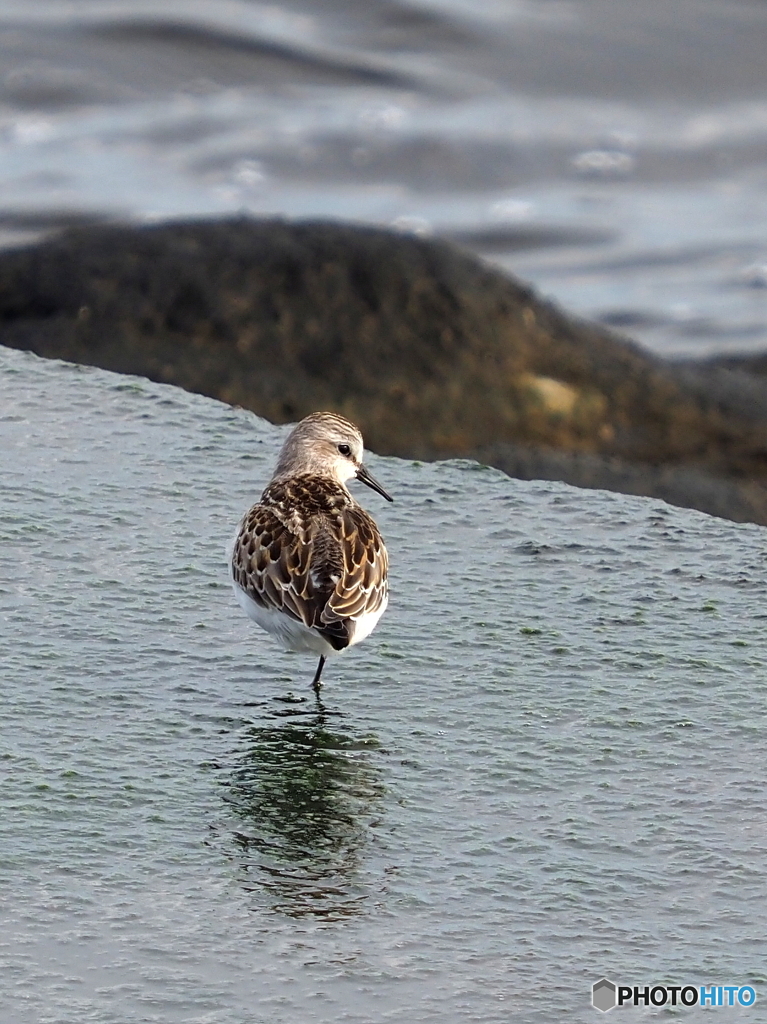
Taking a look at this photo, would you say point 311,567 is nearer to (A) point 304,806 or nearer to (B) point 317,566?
(B) point 317,566

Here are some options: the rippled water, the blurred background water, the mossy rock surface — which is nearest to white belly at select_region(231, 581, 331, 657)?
the rippled water

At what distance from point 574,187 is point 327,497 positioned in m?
15.1

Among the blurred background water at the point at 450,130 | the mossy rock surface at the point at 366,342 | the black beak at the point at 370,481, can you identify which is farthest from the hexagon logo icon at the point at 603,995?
the blurred background water at the point at 450,130

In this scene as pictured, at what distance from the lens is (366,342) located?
30.7ft

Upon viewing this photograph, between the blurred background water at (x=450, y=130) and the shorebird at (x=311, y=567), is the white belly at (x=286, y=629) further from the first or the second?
the blurred background water at (x=450, y=130)

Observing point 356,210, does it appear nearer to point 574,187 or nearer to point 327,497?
point 574,187

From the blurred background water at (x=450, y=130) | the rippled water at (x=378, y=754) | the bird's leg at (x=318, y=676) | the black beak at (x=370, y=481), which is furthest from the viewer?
the blurred background water at (x=450, y=130)

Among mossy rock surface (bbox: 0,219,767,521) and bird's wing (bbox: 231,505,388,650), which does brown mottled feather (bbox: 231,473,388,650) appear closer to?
bird's wing (bbox: 231,505,388,650)

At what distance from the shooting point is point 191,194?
18906mm

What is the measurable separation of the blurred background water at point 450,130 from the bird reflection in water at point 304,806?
12578 millimetres

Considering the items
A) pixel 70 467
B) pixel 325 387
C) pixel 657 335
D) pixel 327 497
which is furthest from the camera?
pixel 657 335

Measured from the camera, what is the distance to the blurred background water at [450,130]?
18594 mm

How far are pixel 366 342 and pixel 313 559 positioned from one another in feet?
13.5

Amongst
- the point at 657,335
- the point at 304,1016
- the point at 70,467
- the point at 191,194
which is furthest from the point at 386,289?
the point at 191,194
